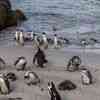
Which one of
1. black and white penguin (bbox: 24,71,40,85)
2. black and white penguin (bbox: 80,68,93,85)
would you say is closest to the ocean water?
black and white penguin (bbox: 80,68,93,85)

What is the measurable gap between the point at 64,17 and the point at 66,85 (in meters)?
3.27

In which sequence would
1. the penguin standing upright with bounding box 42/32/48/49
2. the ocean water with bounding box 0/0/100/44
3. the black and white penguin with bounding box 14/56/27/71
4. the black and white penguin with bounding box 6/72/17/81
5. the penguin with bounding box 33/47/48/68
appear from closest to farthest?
the black and white penguin with bounding box 6/72/17/81
the black and white penguin with bounding box 14/56/27/71
the penguin with bounding box 33/47/48/68
the penguin standing upright with bounding box 42/32/48/49
the ocean water with bounding box 0/0/100/44

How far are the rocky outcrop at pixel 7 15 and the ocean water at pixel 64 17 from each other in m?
0.25

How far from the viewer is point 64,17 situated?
9.77 meters

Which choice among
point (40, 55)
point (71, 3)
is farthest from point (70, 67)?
point (71, 3)

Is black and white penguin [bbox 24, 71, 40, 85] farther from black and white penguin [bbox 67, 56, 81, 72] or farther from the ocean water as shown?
the ocean water

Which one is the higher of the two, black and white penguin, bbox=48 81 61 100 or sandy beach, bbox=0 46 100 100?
black and white penguin, bbox=48 81 61 100

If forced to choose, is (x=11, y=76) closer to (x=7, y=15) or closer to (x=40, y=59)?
(x=40, y=59)

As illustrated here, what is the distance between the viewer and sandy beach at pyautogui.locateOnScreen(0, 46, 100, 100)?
6523 mm

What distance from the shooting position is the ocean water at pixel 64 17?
9.72 meters

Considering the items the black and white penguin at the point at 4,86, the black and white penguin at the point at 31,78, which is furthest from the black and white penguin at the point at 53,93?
the black and white penguin at the point at 4,86

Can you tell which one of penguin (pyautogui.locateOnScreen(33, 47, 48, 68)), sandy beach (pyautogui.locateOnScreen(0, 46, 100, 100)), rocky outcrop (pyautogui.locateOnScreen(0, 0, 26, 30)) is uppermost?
rocky outcrop (pyautogui.locateOnScreen(0, 0, 26, 30))

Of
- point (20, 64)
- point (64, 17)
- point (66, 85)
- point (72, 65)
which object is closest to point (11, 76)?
point (20, 64)

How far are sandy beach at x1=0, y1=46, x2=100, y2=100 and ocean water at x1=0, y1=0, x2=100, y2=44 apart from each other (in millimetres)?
760
